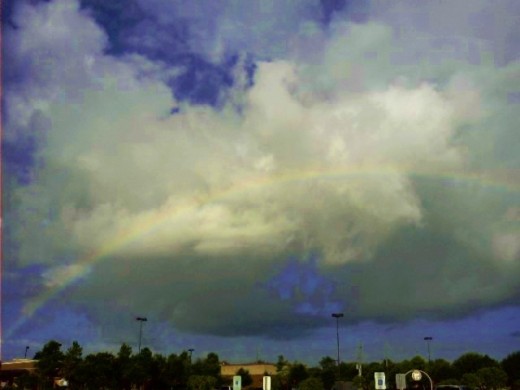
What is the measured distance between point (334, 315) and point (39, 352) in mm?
54618

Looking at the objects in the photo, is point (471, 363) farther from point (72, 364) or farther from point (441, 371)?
point (72, 364)

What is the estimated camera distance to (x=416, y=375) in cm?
4106

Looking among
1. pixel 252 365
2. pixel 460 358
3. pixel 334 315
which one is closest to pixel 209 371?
pixel 334 315

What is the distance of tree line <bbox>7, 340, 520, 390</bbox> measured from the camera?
87.0 metres

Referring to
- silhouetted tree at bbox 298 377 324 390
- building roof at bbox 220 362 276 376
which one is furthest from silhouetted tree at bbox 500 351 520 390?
building roof at bbox 220 362 276 376

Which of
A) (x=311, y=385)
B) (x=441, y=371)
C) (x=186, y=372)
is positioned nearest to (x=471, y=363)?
(x=441, y=371)

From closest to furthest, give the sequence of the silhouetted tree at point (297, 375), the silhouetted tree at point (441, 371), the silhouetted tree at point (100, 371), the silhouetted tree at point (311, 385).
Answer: the silhouetted tree at point (100, 371), the silhouetted tree at point (311, 385), the silhouetted tree at point (441, 371), the silhouetted tree at point (297, 375)

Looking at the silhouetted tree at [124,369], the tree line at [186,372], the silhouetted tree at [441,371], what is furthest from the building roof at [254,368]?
the silhouetted tree at [124,369]

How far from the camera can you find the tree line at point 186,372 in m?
Answer: 87.0

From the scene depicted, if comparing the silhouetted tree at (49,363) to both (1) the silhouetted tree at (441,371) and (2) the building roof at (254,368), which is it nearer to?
(1) the silhouetted tree at (441,371)

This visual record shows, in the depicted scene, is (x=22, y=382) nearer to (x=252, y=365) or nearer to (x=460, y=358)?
(x=460, y=358)

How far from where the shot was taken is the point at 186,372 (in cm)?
10394

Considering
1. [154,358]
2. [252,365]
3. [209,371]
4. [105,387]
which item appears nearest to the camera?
[105,387]

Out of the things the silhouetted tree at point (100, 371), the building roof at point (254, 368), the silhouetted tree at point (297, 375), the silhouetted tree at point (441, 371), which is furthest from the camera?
the building roof at point (254, 368)
